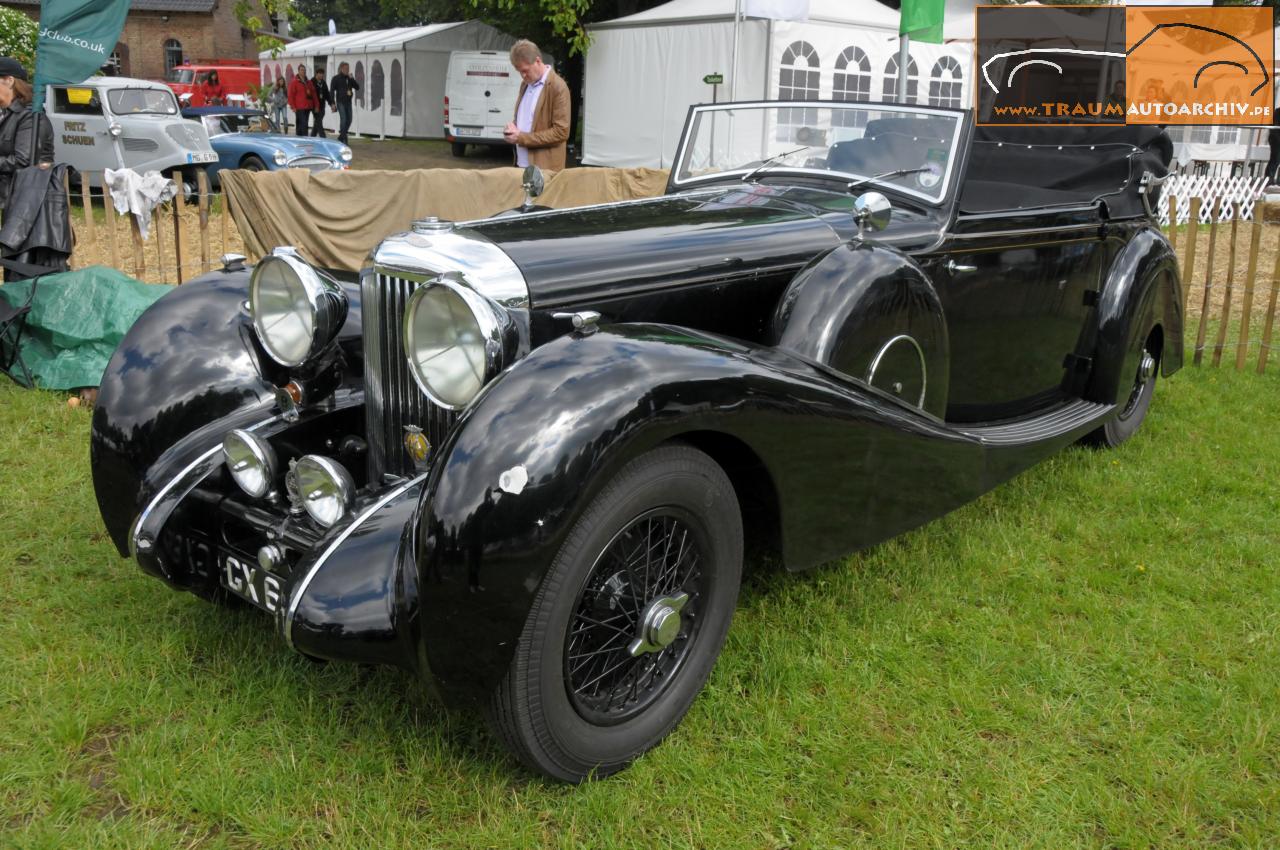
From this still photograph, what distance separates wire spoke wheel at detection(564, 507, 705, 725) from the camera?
2.32m

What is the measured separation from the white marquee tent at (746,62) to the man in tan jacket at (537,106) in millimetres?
7431

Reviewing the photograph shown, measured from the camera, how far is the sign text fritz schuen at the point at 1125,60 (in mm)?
12969

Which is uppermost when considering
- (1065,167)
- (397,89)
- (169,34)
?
(169,34)

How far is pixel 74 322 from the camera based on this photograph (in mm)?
5348

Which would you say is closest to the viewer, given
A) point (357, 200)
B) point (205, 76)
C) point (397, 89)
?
point (357, 200)

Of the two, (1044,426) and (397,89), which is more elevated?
(397,89)

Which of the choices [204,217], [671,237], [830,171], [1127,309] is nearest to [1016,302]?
[1127,309]

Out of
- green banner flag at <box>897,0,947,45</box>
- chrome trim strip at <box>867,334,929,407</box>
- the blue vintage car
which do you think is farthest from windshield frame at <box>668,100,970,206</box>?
the blue vintage car

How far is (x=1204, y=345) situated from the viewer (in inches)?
267

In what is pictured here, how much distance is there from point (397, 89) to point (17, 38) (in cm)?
786

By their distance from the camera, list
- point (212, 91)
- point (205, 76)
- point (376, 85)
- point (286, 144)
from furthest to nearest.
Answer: point (205, 76) < point (212, 91) < point (376, 85) < point (286, 144)

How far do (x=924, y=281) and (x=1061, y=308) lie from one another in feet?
5.04

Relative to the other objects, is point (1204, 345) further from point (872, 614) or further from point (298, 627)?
point (298, 627)

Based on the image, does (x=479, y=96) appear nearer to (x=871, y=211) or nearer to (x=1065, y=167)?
(x=1065, y=167)
